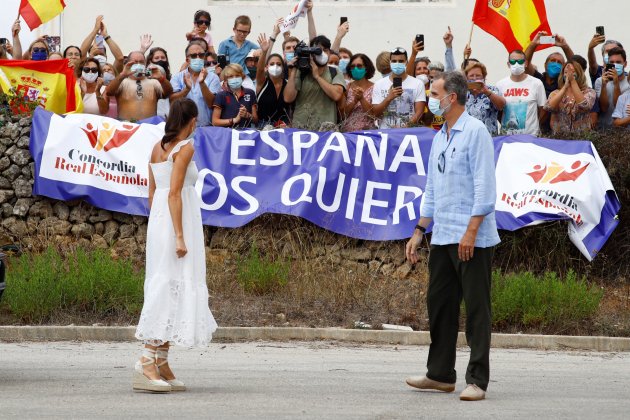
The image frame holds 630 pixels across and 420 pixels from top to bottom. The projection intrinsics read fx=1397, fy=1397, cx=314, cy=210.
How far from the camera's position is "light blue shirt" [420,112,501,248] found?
953 centimetres

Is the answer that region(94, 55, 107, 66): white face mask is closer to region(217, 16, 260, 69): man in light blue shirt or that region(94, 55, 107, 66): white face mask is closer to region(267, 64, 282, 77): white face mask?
region(217, 16, 260, 69): man in light blue shirt

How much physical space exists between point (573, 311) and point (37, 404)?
263 inches

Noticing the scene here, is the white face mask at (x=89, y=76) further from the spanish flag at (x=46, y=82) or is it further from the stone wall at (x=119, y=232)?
the stone wall at (x=119, y=232)

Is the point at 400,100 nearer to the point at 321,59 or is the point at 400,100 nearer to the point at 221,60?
the point at 321,59

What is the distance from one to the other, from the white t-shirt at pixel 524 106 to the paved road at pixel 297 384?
5290mm

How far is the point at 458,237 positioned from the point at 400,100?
27.4ft

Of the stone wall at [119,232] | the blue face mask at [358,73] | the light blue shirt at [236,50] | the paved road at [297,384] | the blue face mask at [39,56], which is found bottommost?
the paved road at [297,384]

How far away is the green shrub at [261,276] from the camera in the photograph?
15.2 meters

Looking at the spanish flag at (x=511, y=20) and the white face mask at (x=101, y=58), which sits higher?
the spanish flag at (x=511, y=20)

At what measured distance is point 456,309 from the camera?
9.84 m

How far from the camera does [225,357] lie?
12234 millimetres

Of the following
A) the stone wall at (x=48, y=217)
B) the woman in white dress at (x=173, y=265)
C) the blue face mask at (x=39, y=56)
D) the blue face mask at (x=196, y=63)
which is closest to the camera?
the woman in white dress at (x=173, y=265)

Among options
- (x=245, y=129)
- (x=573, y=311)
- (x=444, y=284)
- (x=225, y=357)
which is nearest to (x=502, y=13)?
(x=245, y=129)

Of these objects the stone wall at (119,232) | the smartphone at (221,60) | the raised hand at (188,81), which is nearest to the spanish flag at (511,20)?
the smartphone at (221,60)
